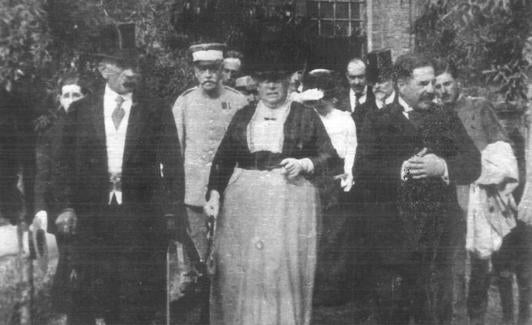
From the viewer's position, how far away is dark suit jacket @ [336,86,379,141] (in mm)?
4883

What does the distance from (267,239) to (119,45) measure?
1098 mm

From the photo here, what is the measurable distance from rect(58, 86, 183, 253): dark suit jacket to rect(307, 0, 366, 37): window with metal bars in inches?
34.1

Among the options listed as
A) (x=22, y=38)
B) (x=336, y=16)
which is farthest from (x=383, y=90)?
(x=22, y=38)

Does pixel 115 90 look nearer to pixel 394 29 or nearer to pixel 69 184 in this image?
pixel 69 184

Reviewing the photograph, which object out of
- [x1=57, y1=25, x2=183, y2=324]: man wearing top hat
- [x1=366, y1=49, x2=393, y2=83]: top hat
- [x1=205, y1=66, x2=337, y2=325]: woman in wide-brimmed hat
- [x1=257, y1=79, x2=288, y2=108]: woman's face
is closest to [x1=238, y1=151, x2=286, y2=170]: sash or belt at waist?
[x1=205, y1=66, x2=337, y2=325]: woman in wide-brimmed hat

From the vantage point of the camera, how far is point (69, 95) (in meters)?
4.65

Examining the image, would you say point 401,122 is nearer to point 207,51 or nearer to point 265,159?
point 265,159

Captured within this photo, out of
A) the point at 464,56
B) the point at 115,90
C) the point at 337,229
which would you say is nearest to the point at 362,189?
the point at 337,229

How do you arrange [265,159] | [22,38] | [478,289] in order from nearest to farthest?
[22,38] < [265,159] < [478,289]

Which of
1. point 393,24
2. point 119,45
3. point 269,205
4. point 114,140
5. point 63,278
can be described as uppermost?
point 393,24

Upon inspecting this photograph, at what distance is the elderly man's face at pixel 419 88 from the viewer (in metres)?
4.44

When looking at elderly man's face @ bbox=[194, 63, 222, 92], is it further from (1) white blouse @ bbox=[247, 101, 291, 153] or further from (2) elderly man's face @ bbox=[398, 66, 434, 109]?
(2) elderly man's face @ bbox=[398, 66, 434, 109]

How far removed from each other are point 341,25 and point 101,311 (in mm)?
1742

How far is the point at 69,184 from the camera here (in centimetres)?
448
